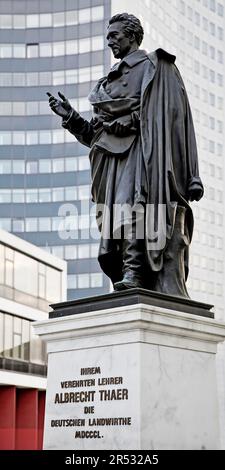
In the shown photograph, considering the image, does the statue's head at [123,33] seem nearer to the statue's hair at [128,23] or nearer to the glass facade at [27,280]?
the statue's hair at [128,23]

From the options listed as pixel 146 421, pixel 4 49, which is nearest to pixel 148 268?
pixel 146 421

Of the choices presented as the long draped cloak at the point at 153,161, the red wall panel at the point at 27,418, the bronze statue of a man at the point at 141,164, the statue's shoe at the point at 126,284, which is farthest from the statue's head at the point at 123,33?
the red wall panel at the point at 27,418

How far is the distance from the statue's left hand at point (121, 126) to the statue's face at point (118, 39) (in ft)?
2.74

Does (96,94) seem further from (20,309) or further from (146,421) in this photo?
(20,309)

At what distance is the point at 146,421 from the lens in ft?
24.0

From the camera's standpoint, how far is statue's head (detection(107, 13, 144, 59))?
9.05 m

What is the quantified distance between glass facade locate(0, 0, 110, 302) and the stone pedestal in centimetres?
8600

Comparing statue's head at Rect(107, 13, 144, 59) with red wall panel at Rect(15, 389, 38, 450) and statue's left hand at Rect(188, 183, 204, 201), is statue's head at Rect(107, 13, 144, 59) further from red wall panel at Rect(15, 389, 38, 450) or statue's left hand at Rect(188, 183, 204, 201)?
red wall panel at Rect(15, 389, 38, 450)

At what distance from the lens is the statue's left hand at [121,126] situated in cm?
864

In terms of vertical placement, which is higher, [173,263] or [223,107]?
[223,107]

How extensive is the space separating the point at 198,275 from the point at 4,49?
36151mm

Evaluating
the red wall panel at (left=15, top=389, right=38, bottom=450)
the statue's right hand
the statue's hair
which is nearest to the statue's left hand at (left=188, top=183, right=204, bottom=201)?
the statue's right hand

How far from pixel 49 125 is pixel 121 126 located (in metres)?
92.9

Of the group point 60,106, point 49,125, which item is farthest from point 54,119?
point 60,106
